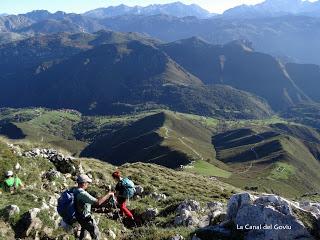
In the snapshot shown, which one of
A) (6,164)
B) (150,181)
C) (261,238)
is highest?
(261,238)

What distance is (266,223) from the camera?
21172 millimetres

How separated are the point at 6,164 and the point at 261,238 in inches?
893

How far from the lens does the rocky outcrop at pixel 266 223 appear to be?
20719 millimetres

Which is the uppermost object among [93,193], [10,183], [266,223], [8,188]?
[266,223]

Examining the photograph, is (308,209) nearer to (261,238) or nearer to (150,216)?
(261,238)

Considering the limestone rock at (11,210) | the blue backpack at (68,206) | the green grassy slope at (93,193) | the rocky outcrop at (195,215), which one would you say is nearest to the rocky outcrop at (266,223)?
the green grassy slope at (93,193)

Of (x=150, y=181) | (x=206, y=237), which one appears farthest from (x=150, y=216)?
(x=150, y=181)

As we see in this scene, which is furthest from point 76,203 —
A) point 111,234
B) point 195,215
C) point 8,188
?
point 8,188

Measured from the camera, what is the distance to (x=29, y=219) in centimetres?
2495

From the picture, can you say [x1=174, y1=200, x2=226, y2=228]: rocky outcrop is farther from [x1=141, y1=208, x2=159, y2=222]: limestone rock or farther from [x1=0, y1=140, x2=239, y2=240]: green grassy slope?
[x1=141, y1=208, x2=159, y2=222]: limestone rock

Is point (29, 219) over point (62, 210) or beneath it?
beneath

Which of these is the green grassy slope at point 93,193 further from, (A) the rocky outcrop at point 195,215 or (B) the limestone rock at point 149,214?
(A) the rocky outcrop at point 195,215

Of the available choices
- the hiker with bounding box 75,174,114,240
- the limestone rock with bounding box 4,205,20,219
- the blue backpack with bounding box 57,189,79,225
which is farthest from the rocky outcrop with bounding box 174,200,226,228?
the limestone rock with bounding box 4,205,20,219

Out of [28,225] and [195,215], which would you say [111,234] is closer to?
[28,225]
